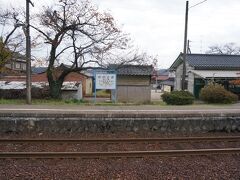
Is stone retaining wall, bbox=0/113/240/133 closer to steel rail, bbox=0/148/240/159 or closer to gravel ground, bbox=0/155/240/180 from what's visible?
steel rail, bbox=0/148/240/159

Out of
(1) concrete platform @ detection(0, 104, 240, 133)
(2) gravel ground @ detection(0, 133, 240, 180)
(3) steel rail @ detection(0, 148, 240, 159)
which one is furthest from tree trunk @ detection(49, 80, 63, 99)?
(2) gravel ground @ detection(0, 133, 240, 180)

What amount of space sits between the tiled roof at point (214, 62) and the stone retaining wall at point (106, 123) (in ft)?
60.3

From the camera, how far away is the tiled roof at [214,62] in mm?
30781

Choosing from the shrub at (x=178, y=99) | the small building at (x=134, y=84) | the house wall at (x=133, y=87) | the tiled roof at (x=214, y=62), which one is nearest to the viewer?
the shrub at (x=178, y=99)

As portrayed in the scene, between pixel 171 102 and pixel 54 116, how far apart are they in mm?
10663

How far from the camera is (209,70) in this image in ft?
101

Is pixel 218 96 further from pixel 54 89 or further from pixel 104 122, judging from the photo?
pixel 54 89

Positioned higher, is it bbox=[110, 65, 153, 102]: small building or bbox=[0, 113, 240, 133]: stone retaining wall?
bbox=[110, 65, 153, 102]: small building

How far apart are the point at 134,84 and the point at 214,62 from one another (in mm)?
8798

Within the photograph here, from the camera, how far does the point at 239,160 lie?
857 cm

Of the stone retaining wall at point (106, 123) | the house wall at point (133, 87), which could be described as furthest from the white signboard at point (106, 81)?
the house wall at point (133, 87)

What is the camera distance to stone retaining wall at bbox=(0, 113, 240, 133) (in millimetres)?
12336

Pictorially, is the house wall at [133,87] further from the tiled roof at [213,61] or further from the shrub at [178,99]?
the shrub at [178,99]

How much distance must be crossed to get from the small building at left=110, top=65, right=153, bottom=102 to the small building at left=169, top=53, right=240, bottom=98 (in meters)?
4.67
